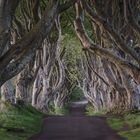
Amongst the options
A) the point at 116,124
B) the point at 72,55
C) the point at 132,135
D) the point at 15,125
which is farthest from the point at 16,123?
the point at 72,55

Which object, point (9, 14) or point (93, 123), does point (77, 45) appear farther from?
point (9, 14)

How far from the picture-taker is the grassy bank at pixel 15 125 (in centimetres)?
1867

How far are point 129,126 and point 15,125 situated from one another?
6215 mm

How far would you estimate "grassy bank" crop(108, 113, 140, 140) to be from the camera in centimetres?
1959

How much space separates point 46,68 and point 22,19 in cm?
1138

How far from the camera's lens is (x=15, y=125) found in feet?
72.6

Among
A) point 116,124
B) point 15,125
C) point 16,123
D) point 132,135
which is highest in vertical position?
point 16,123

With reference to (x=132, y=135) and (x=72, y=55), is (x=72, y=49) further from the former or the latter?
(x=132, y=135)

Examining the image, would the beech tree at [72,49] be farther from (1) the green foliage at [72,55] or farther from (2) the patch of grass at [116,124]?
(2) the patch of grass at [116,124]

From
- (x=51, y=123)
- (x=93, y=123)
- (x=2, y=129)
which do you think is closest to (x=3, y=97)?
(x=51, y=123)

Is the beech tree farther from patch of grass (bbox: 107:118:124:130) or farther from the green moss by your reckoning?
patch of grass (bbox: 107:118:124:130)

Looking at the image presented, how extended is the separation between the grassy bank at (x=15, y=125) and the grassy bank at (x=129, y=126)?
424 cm

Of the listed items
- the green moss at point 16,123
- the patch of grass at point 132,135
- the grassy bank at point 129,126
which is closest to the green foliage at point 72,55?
the green moss at point 16,123

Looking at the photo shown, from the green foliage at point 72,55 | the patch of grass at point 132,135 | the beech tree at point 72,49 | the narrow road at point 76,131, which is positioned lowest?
the patch of grass at point 132,135
